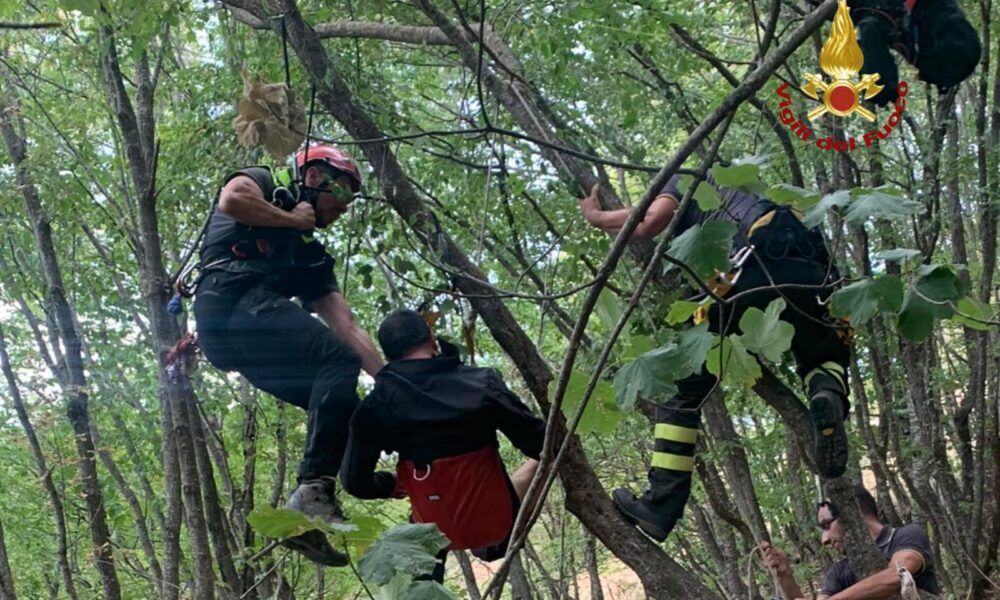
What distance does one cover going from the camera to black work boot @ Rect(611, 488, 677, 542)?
346 centimetres

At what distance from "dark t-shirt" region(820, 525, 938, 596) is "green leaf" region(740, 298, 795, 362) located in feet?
10.1

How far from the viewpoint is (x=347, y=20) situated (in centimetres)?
530

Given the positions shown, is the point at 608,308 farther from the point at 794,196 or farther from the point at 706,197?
the point at 794,196

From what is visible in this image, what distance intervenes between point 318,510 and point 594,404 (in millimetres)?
1623

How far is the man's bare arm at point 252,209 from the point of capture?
3.71m

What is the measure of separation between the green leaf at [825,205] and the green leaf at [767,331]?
288 mm

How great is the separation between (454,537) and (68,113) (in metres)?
5.24

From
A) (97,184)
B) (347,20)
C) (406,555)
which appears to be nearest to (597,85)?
(347,20)

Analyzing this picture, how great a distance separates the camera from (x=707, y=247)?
2014mm

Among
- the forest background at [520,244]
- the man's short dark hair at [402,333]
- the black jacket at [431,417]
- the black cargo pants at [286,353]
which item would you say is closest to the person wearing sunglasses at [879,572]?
the forest background at [520,244]

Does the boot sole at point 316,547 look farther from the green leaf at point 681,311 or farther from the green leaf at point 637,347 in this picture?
the green leaf at point 681,311

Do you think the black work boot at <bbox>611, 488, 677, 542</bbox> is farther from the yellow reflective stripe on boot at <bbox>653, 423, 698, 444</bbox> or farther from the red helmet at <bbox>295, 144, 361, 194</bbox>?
the red helmet at <bbox>295, 144, 361, 194</bbox>

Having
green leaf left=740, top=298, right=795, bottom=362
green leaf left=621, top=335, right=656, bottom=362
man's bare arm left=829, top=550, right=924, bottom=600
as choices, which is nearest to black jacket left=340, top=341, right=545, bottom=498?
green leaf left=621, top=335, right=656, bottom=362

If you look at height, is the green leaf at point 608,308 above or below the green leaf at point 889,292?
above
